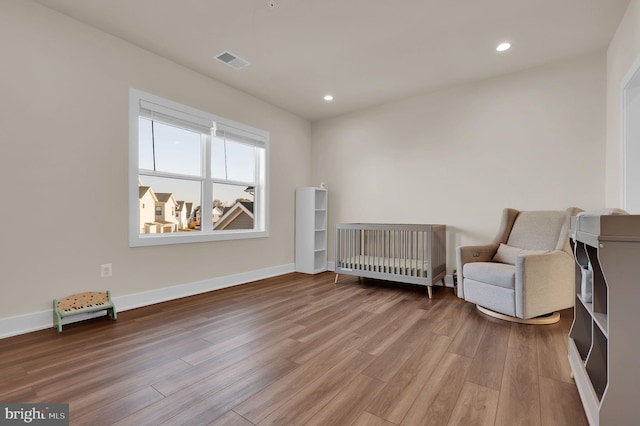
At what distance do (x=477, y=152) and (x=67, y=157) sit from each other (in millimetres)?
4187

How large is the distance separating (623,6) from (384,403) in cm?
334

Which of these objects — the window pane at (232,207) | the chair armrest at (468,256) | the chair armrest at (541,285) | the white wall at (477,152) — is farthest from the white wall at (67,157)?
the chair armrest at (541,285)

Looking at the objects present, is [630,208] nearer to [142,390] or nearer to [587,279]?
[587,279]

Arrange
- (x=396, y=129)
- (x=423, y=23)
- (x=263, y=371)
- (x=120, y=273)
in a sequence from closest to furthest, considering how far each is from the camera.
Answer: (x=263, y=371) → (x=423, y=23) → (x=120, y=273) → (x=396, y=129)

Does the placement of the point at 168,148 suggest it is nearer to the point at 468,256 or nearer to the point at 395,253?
the point at 395,253

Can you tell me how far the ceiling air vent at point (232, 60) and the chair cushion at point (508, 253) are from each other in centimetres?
333

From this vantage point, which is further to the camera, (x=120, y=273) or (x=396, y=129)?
(x=396, y=129)

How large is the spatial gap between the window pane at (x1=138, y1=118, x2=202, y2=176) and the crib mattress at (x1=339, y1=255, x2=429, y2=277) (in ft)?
7.29

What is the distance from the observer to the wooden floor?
1.34 metres

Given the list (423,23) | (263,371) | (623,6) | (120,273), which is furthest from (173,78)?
(623,6)

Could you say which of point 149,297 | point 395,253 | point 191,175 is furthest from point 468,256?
point 149,297

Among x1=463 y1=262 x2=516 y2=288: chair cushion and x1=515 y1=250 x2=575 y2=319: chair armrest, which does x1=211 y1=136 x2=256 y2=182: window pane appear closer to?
x1=463 y1=262 x2=516 y2=288: chair cushion

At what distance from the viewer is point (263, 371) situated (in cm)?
169

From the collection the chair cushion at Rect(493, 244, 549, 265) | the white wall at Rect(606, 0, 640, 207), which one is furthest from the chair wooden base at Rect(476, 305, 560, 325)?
the white wall at Rect(606, 0, 640, 207)
